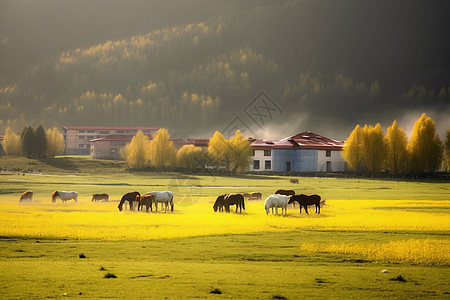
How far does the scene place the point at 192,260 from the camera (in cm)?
2494

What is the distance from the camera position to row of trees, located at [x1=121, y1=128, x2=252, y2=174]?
145 m

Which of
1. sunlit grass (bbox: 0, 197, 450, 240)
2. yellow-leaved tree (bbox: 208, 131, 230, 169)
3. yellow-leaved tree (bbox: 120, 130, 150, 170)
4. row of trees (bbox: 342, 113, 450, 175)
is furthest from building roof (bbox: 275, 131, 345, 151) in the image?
sunlit grass (bbox: 0, 197, 450, 240)

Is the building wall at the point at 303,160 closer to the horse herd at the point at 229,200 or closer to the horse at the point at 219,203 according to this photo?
the horse herd at the point at 229,200

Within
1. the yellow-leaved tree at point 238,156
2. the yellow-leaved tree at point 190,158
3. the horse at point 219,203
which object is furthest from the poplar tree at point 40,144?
the horse at point 219,203

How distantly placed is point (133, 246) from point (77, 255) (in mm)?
3400

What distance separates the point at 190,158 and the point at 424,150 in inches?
2185

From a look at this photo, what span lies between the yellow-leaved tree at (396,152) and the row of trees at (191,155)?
109ft

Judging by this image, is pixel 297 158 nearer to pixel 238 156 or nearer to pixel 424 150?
pixel 238 156

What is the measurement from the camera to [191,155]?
146m

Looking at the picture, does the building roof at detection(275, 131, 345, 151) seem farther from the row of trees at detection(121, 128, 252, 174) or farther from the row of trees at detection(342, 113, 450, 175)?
the row of trees at detection(121, 128, 252, 174)

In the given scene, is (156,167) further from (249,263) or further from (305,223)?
(249,263)

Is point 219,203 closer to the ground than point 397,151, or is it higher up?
closer to the ground

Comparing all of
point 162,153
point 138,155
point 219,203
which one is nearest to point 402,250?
point 219,203

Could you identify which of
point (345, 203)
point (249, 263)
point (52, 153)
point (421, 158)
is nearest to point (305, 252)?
point (249, 263)
